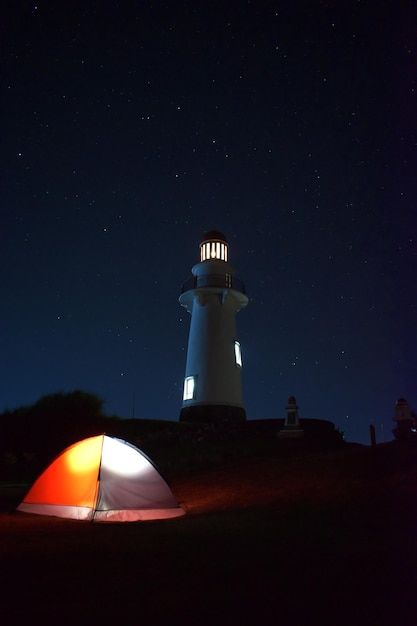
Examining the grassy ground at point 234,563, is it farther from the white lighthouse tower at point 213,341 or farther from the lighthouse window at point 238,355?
the lighthouse window at point 238,355

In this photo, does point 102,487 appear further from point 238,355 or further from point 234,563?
point 238,355

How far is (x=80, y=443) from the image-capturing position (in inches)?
394

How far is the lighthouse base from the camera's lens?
27.1 metres

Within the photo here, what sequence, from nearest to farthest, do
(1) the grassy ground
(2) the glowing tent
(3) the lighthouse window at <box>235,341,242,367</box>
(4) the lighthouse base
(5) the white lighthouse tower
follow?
1. (1) the grassy ground
2. (2) the glowing tent
3. (4) the lighthouse base
4. (5) the white lighthouse tower
5. (3) the lighthouse window at <box>235,341,242,367</box>

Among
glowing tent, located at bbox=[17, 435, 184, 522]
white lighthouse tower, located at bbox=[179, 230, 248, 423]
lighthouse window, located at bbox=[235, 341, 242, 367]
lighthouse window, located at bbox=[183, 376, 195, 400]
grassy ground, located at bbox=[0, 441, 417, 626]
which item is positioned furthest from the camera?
lighthouse window, located at bbox=[235, 341, 242, 367]

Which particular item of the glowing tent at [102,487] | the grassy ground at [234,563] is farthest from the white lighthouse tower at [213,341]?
the glowing tent at [102,487]

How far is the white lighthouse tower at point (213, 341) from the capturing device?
27531 millimetres

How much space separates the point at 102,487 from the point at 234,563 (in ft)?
14.8

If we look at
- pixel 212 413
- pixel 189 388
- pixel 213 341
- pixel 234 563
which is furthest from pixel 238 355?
pixel 234 563

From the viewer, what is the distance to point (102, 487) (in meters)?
8.97

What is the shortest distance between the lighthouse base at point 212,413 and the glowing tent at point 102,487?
56.7ft

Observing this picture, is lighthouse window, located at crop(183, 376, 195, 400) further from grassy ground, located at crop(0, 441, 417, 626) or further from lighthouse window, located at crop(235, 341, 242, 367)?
grassy ground, located at crop(0, 441, 417, 626)

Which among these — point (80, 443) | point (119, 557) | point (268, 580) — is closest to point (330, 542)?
point (268, 580)

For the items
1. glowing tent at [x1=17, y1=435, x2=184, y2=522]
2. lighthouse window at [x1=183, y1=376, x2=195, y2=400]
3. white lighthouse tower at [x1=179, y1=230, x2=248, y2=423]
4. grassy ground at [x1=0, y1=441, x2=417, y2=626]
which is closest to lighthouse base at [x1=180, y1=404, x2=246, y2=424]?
white lighthouse tower at [x1=179, y1=230, x2=248, y2=423]
